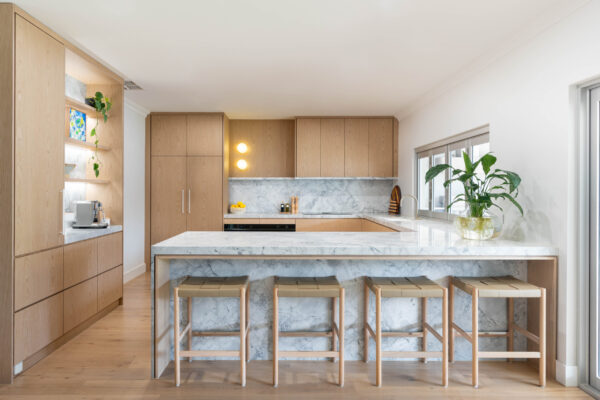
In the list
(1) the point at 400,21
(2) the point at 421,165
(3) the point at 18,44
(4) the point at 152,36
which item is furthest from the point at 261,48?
(2) the point at 421,165

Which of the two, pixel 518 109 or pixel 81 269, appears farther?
pixel 81 269

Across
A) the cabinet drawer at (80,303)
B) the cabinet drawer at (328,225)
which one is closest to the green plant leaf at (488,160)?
the cabinet drawer at (328,225)

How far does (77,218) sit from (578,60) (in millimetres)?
3986

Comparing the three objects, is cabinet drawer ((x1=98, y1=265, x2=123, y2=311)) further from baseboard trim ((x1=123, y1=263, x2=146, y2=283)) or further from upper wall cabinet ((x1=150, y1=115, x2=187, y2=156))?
upper wall cabinet ((x1=150, y1=115, x2=187, y2=156))

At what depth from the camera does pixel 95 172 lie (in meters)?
3.82

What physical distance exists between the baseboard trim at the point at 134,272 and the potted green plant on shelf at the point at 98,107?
170cm

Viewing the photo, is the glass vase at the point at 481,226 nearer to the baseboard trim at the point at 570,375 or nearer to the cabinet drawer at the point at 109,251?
the baseboard trim at the point at 570,375

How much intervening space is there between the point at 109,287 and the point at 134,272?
61.0 inches

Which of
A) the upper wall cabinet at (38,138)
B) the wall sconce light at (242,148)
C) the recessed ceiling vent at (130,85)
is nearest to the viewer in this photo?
the upper wall cabinet at (38,138)

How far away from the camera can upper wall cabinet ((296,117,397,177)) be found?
18.8ft

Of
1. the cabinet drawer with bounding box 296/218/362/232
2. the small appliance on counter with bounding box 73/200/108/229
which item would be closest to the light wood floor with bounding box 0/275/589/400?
the small appliance on counter with bounding box 73/200/108/229

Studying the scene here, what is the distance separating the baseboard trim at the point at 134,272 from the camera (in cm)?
497

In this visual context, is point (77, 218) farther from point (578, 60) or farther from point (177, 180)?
point (578, 60)

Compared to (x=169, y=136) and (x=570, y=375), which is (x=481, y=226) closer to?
(x=570, y=375)
